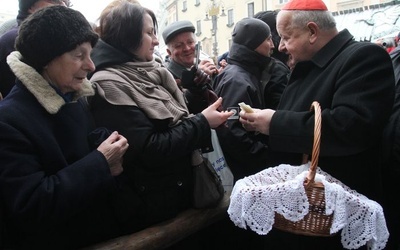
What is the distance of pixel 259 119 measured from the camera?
2029 millimetres

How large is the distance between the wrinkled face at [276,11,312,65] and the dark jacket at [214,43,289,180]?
764 mm

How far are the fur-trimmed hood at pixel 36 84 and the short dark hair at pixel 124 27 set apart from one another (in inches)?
23.2

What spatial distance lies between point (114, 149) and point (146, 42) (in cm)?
80

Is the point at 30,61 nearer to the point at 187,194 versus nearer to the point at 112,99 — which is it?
the point at 112,99

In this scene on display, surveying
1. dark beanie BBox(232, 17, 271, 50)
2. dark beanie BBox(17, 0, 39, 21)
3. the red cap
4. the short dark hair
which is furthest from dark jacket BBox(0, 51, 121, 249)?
dark beanie BBox(232, 17, 271, 50)

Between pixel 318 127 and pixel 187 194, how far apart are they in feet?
3.38

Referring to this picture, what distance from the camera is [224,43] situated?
39.5 meters

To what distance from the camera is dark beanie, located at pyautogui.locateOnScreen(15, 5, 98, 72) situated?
1679 mm

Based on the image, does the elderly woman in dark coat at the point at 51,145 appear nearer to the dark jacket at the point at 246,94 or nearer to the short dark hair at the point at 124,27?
the short dark hair at the point at 124,27

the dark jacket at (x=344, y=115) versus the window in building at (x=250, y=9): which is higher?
the dark jacket at (x=344, y=115)

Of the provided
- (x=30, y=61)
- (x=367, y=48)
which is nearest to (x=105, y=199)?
(x=30, y=61)

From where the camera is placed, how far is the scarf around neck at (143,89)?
6.53ft

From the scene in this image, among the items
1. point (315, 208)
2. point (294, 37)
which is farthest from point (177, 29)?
point (315, 208)

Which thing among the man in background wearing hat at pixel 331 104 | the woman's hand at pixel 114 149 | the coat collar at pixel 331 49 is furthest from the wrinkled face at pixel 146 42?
the coat collar at pixel 331 49
